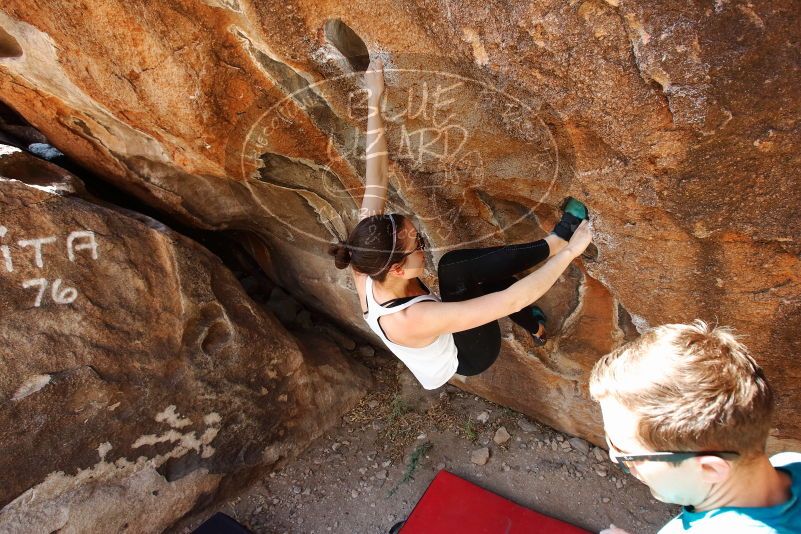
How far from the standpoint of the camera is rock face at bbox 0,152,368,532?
2133mm

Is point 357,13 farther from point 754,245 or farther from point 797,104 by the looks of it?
point 754,245

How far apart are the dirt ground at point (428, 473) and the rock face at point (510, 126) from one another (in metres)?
0.31

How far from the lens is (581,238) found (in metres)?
1.81

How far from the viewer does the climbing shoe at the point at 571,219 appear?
189 cm

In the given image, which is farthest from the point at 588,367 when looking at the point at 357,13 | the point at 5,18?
the point at 5,18

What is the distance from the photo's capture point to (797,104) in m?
1.30

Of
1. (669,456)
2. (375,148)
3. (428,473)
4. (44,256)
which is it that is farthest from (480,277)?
(44,256)

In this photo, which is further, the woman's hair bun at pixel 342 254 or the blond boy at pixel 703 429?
the woman's hair bun at pixel 342 254

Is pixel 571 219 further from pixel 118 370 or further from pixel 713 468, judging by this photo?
pixel 118 370

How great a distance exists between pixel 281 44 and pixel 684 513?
1768 mm

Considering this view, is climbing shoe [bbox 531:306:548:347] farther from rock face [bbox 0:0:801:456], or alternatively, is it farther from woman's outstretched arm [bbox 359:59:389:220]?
woman's outstretched arm [bbox 359:59:389:220]

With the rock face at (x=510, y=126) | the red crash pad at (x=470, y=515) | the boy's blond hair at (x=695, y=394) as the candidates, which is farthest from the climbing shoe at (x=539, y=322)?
the boy's blond hair at (x=695, y=394)

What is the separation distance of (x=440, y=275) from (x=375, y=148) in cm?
54

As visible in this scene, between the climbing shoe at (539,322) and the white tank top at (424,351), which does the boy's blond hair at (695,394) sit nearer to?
the white tank top at (424,351)
